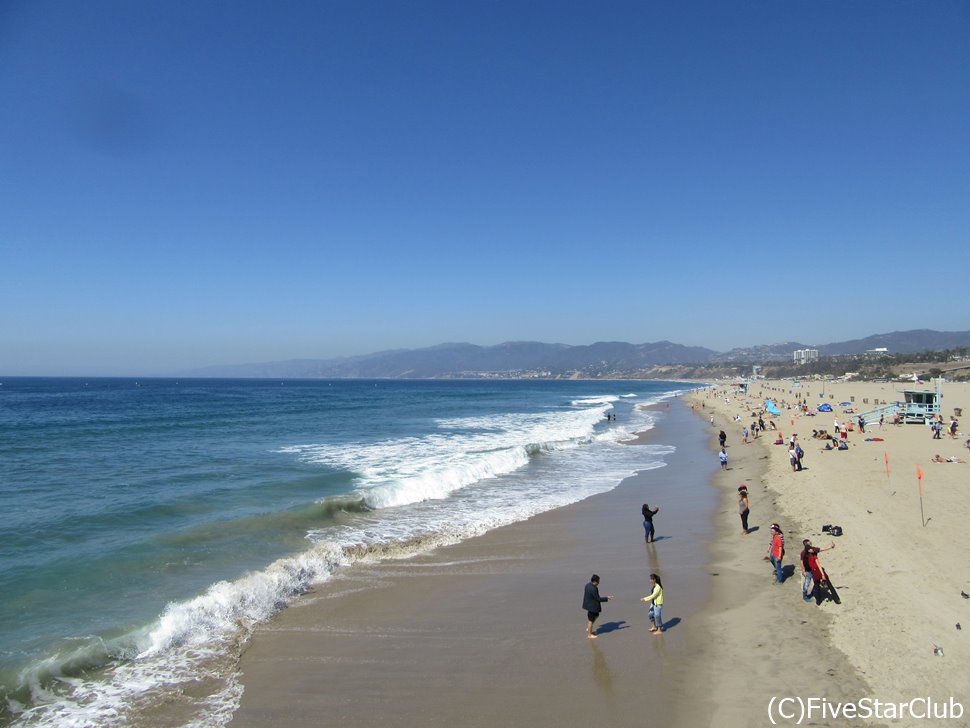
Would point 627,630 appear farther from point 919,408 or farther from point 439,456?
point 919,408

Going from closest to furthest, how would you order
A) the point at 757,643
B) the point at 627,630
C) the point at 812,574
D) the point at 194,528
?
1. the point at 757,643
2. the point at 627,630
3. the point at 812,574
4. the point at 194,528

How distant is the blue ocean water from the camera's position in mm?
7809

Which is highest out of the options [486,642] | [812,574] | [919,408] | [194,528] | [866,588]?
[919,408]

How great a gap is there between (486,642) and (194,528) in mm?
9658

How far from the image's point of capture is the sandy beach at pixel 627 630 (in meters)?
6.82

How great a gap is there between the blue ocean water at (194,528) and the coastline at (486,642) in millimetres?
850

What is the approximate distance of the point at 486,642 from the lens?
867 centimetres

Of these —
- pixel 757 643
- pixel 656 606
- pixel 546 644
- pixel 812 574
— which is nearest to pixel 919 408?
pixel 812 574

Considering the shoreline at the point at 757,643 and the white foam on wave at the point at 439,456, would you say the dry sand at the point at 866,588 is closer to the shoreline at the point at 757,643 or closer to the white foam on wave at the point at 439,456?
the shoreline at the point at 757,643

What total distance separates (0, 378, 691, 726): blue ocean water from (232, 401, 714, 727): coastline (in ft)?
2.79

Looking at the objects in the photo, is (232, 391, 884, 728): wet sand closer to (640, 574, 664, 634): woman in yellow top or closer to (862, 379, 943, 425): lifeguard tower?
(640, 574, 664, 634): woman in yellow top

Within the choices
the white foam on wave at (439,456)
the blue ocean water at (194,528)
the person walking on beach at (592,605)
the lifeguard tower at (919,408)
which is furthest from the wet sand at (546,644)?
the lifeguard tower at (919,408)

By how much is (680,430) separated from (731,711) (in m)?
37.6

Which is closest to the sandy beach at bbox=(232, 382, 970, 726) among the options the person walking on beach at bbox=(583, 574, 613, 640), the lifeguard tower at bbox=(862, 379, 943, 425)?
the person walking on beach at bbox=(583, 574, 613, 640)
